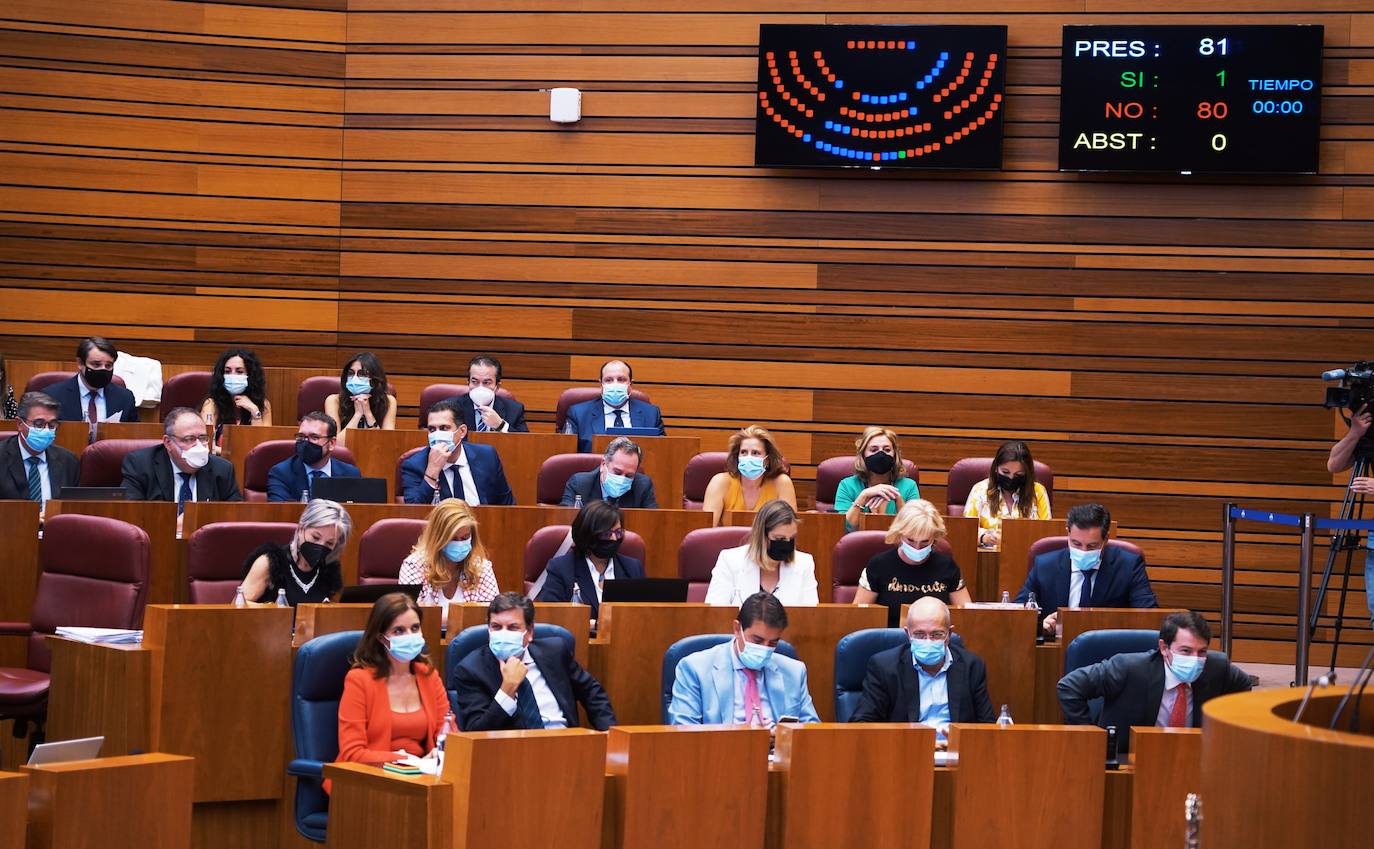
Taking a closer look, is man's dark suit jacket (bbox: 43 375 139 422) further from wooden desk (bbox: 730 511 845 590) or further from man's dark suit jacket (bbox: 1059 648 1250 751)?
man's dark suit jacket (bbox: 1059 648 1250 751)

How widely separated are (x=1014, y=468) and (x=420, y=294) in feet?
11.4

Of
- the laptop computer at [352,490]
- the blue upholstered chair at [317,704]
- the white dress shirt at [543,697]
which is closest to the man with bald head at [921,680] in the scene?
the white dress shirt at [543,697]

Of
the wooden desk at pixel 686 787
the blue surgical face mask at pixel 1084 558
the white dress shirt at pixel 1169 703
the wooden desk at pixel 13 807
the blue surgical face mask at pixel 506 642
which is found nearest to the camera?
the wooden desk at pixel 13 807

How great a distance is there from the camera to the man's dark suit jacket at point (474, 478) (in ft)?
20.4

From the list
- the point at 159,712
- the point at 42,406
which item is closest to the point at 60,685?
the point at 159,712

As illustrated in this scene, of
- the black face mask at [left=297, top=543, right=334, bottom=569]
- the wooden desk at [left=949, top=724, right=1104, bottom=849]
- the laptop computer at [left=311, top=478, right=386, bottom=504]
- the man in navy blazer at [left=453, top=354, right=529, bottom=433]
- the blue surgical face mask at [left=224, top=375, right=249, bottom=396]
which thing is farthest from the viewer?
the man in navy blazer at [left=453, top=354, right=529, bottom=433]

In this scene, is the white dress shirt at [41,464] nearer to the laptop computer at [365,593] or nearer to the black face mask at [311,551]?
the black face mask at [311,551]

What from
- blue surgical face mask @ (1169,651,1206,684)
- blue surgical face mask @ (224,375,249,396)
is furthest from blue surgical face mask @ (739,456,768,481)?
blue surgical face mask @ (224,375,249,396)

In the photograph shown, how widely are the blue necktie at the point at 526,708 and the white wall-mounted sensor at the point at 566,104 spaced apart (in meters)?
4.55

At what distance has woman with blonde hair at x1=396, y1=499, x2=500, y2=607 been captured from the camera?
16.0 feet

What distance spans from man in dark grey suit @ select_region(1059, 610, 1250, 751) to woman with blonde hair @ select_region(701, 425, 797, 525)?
2.02 metres

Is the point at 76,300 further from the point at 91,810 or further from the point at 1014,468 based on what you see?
the point at 91,810

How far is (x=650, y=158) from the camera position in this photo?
8.16 meters

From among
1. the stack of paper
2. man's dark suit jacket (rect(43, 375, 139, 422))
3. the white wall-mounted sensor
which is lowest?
the stack of paper
